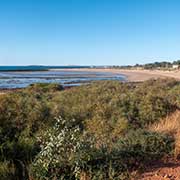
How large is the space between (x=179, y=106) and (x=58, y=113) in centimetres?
578

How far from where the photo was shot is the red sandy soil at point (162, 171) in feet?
17.1

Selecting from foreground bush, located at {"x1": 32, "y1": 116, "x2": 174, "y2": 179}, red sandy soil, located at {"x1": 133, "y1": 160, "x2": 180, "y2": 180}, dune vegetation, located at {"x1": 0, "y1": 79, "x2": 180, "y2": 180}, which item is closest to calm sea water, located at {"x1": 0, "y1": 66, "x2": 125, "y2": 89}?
dune vegetation, located at {"x1": 0, "y1": 79, "x2": 180, "y2": 180}

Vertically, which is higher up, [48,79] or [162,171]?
[162,171]

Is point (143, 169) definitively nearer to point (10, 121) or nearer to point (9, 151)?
point (9, 151)

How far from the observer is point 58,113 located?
31.1ft

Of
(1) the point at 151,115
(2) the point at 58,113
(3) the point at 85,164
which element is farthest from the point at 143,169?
(1) the point at 151,115

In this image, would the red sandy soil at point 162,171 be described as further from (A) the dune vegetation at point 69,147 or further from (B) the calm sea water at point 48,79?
(B) the calm sea water at point 48,79

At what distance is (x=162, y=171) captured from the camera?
5.50 meters

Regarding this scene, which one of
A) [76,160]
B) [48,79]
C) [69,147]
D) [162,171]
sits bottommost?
[48,79]

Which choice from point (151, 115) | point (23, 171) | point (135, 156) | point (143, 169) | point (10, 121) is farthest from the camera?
point (151, 115)

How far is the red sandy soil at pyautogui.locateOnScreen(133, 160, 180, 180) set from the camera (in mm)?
5213

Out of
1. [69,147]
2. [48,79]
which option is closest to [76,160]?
[69,147]

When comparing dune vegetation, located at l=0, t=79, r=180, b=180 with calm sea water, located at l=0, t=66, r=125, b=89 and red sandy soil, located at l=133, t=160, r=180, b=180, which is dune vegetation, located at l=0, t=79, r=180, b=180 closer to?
red sandy soil, located at l=133, t=160, r=180, b=180

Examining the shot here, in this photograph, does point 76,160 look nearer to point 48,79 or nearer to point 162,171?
point 162,171
